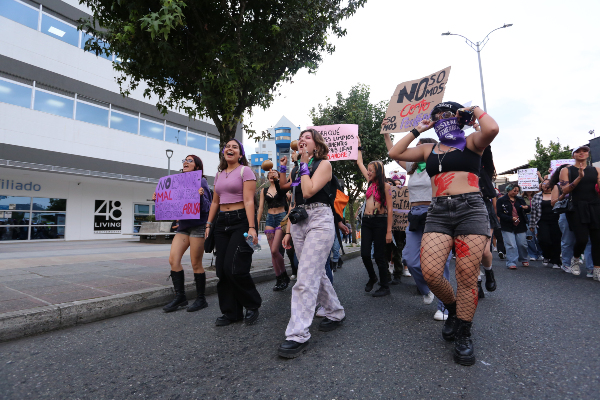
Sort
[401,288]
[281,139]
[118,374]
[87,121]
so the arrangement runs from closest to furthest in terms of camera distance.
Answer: [118,374]
[401,288]
[87,121]
[281,139]

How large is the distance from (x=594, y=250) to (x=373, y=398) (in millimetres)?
5548

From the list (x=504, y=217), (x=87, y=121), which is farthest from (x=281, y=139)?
(x=504, y=217)

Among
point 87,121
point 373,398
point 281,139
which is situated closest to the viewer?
point 373,398

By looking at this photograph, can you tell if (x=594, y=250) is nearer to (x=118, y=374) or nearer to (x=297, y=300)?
(x=297, y=300)

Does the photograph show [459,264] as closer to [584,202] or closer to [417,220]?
[417,220]

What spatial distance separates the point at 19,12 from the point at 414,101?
1964 centimetres

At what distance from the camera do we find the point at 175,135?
2347 centimetres

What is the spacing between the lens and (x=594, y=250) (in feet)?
17.8

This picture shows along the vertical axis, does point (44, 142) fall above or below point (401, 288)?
above

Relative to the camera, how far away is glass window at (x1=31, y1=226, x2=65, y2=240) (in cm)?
1738

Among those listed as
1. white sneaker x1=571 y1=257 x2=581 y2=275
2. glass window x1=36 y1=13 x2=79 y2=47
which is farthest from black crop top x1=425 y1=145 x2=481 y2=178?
glass window x1=36 y1=13 x2=79 y2=47

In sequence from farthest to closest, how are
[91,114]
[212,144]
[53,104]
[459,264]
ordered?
[212,144]
[91,114]
[53,104]
[459,264]

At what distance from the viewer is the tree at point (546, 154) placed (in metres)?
32.1

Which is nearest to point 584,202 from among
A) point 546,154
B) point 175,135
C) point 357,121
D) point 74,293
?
point 74,293
